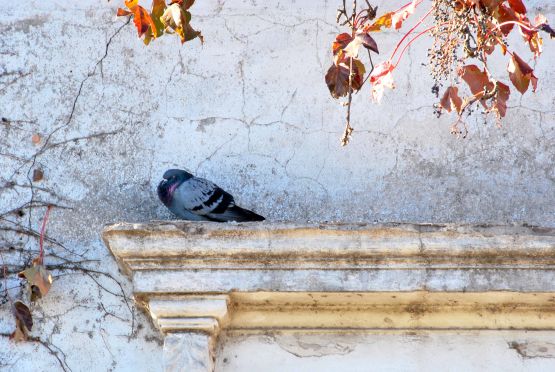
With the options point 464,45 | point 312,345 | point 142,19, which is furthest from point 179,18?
point 312,345

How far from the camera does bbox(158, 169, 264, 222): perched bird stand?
14.3ft

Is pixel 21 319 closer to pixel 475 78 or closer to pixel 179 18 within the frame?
pixel 179 18

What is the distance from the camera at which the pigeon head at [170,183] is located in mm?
4363

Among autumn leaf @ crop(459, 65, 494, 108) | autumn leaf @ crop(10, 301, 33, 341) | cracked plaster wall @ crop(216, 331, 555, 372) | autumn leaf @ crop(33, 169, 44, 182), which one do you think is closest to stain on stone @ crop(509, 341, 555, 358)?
cracked plaster wall @ crop(216, 331, 555, 372)

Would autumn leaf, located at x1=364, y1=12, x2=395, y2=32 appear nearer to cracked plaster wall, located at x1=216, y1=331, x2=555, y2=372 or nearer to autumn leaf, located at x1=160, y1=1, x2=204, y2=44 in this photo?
autumn leaf, located at x1=160, y1=1, x2=204, y2=44

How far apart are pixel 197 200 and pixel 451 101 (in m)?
0.90

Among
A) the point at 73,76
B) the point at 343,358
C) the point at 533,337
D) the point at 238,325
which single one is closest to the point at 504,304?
the point at 533,337

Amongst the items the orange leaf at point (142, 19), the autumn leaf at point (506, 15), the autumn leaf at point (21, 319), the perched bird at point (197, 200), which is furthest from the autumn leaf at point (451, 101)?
the autumn leaf at point (21, 319)

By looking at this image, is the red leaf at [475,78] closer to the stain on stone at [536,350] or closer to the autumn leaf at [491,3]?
the autumn leaf at [491,3]

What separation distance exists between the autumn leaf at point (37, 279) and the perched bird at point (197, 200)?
46 cm

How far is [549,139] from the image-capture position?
4.59 m

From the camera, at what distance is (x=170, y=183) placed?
4371mm

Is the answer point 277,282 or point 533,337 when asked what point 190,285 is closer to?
point 277,282

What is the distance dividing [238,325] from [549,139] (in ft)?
4.22
